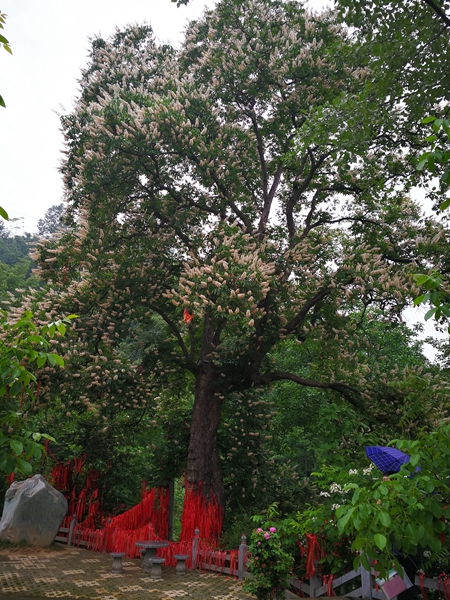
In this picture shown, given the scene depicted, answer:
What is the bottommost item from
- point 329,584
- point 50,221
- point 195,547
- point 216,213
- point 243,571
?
point 243,571

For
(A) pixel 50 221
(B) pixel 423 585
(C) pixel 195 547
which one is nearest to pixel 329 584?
(B) pixel 423 585

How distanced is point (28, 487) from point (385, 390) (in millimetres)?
9230

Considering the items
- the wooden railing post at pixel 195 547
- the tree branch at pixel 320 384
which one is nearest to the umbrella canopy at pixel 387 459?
the wooden railing post at pixel 195 547

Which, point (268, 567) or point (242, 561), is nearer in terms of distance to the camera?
point (268, 567)

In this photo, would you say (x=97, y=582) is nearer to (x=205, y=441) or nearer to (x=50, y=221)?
(x=205, y=441)

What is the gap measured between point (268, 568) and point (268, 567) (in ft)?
0.04

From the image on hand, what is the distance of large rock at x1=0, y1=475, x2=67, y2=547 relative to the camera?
1156cm

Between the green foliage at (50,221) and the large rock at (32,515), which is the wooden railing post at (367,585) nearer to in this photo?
the large rock at (32,515)

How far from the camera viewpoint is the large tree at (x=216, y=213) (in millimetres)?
10922

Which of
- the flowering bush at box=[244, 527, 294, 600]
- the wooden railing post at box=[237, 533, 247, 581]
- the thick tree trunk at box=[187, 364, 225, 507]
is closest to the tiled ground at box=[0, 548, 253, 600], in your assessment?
the wooden railing post at box=[237, 533, 247, 581]

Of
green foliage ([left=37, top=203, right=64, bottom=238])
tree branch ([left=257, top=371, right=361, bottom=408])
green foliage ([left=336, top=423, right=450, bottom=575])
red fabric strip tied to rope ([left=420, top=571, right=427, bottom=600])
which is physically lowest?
red fabric strip tied to rope ([left=420, top=571, right=427, bottom=600])

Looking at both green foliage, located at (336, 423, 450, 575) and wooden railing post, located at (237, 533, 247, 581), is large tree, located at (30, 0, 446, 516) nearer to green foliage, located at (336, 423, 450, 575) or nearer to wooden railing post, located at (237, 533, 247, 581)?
wooden railing post, located at (237, 533, 247, 581)

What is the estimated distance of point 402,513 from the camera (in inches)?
137

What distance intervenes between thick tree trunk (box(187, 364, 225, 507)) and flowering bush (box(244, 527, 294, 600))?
4823mm
